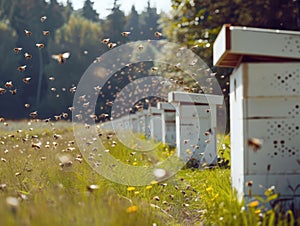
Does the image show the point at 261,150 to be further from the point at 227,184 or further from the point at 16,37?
the point at 16,37

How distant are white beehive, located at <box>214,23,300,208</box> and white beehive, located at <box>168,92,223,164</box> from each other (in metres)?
4.43

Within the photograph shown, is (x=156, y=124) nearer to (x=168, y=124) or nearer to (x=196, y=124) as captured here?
(x=168, y=124)

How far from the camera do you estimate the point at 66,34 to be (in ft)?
183

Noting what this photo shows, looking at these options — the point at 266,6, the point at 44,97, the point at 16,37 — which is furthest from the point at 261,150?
the point at 16,37

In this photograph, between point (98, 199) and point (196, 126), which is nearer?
point (98, 199)

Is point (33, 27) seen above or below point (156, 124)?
above

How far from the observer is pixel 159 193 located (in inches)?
217

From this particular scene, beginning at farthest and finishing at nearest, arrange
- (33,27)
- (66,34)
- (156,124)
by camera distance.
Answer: (66,34), (33,27), (156,124)

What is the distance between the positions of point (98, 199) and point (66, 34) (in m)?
54.1

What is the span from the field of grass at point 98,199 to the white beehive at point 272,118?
24 cm

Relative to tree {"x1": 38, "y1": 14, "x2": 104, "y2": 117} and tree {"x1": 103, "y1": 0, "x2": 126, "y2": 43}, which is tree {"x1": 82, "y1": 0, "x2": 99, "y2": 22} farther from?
tree {"x1": 103, "y1": 0, "x2": 126, "y2": 43}

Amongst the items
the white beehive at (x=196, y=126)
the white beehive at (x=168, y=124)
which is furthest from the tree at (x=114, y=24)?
the white beehive at (x=196, y=126)

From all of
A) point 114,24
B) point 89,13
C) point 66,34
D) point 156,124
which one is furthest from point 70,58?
point 156,124

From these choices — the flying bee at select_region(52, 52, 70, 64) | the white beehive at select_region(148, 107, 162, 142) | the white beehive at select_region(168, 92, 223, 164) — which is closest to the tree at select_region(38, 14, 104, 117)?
the white beehive at select_region(148, 107, 162, 142)
